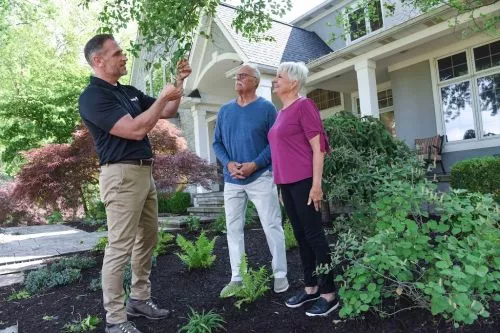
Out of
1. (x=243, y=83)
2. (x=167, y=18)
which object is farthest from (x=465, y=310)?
(x=167, y=18)

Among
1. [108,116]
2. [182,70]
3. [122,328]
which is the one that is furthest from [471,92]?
[122,328]

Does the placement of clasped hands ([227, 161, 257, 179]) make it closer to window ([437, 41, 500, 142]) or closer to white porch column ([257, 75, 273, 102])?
white porch column ([257, 75, 273, 102])

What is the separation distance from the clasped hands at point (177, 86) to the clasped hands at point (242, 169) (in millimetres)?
754

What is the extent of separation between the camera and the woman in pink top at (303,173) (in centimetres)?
250

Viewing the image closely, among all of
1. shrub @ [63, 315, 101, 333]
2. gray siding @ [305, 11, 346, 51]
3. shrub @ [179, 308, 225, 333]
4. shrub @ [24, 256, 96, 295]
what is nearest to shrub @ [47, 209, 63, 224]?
shrub @ [24, 256, 96, 295]

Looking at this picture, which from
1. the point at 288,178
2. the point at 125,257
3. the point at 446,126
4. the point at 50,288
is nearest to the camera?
the point at 125,257

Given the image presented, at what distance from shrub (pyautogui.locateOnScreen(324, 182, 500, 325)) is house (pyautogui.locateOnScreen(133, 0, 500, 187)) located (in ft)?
16.8

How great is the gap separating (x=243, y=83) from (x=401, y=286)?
1836mm

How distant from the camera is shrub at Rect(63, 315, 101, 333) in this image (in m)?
2.70

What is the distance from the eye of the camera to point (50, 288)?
399cm

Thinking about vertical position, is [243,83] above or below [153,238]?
above

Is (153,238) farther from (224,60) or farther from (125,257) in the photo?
(224,60)

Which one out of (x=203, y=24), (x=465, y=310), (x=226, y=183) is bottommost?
(x=465, y=310)

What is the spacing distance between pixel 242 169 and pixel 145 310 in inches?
48.6
